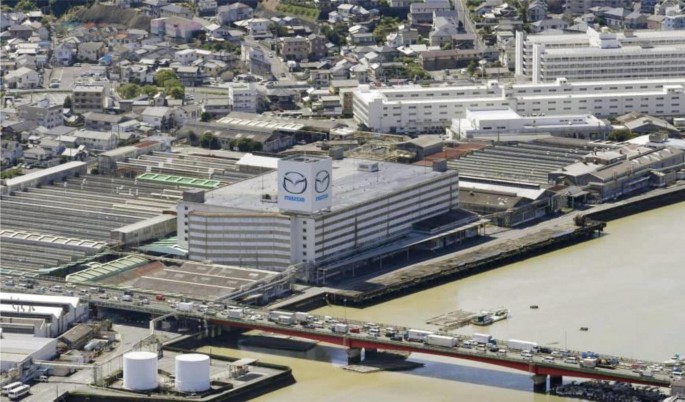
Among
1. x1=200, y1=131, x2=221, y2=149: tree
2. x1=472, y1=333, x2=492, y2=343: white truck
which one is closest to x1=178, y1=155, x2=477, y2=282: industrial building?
x1=472, y1=333, x2=492, y2=343: white truck

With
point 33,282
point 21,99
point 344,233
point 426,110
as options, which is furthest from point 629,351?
point 21,99

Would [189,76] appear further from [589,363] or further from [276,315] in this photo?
[589,363]

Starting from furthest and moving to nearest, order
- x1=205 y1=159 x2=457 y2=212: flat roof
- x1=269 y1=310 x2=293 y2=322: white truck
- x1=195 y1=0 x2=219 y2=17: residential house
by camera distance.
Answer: x1=195 y1=0 x2=219 y2=17: residential house → x1=205 y1=159 x2=457 y2=212: flat roof → x1=269 y1=310 x2=293 y2=322: white truck

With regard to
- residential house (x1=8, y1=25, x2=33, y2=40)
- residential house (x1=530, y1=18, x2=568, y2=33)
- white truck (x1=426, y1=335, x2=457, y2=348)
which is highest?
residential house (x1=530, y1=18, x2=568, y2=33)

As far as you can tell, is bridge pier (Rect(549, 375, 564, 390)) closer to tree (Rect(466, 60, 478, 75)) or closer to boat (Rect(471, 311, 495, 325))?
boat (Rect(471, 311, 495, 325))

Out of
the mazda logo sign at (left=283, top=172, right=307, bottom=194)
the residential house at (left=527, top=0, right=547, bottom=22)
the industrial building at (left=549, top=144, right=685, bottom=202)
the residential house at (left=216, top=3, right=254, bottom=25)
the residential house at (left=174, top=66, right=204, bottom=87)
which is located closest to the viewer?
the mazda logo sign at (left=283, top=172, right=307, bottom=194)

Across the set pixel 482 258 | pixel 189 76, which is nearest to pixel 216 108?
pixel 189 76

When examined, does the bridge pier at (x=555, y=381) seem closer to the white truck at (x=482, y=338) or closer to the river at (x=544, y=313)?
the river at (x=544, y=313)
